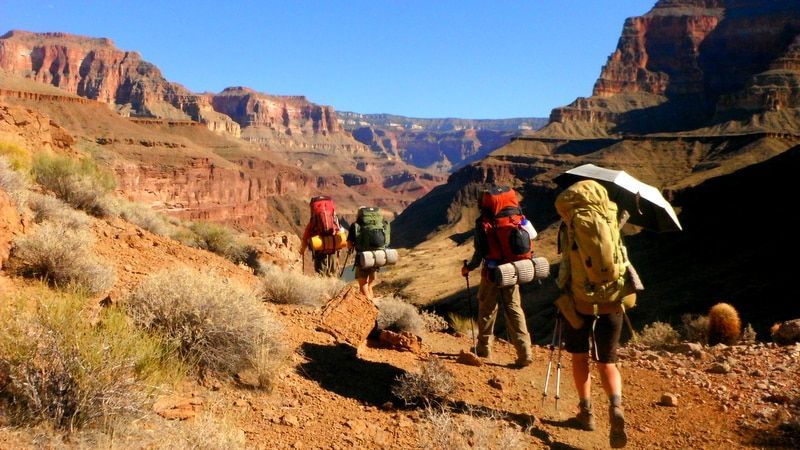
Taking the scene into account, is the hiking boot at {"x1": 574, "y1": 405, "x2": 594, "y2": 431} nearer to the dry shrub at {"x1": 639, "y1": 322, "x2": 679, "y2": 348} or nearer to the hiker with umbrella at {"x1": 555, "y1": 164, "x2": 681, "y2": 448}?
the hiker with umbrella at {"x1": 555, "y1": 164, "x2": 681, "y2": 448}

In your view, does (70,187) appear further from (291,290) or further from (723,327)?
(723,327)

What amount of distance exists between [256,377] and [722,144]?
78279mm

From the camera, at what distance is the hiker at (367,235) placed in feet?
27.1

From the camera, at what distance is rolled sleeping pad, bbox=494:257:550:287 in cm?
571

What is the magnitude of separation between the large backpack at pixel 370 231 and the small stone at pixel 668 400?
4.31 metres

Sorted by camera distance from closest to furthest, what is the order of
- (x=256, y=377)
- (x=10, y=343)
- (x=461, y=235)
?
(x=10, y=343)
(x=256, y=377)
(x=461, y=235)

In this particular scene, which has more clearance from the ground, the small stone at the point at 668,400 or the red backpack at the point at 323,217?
the red backpack at the point at 323,217

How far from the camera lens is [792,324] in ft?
23.8

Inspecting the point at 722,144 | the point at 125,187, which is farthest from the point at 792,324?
the point at 722,144

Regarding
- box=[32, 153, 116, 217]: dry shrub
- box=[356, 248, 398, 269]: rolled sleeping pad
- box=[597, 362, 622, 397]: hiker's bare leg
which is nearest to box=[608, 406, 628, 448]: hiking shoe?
box=[597, 362, 622, 397]: hiker's bare leg

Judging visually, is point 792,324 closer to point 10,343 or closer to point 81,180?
point 10,343

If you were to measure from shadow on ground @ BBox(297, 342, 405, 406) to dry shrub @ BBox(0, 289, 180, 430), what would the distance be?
6.38 ft

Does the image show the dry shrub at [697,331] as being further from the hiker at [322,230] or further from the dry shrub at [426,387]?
the hiker at [322,230]

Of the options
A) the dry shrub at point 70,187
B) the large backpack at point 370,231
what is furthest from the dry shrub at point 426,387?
the dry shrub at point 70,187
